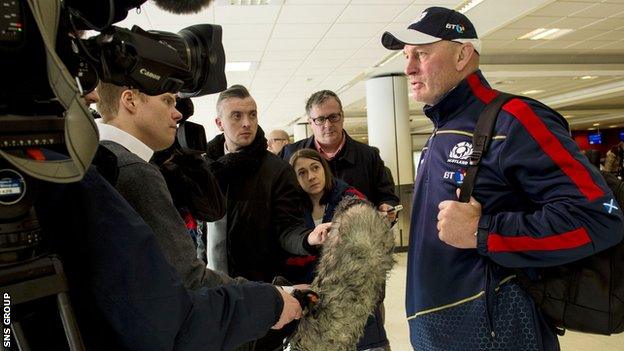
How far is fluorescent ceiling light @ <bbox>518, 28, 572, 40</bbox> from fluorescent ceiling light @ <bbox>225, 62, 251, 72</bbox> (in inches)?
150

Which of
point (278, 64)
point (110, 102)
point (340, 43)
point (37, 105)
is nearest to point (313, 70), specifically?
point (278, 64)

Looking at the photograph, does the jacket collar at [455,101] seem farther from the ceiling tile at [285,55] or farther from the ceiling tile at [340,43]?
the ceiling tile at [285,55]

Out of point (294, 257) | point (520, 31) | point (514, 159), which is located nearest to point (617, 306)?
point (514, 159)

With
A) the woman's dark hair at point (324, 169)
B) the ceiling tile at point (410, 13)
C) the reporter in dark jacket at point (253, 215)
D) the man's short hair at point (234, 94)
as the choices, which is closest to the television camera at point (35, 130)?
the reporter in dark jacket at point (253, 215)

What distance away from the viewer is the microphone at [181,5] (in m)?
0.82

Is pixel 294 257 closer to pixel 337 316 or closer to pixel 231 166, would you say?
pixel 231 166

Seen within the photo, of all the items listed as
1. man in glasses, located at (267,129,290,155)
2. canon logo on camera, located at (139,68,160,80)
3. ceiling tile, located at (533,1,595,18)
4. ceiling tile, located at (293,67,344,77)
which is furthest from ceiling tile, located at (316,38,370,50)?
canon logo on camera, located at (139,68,160,80)

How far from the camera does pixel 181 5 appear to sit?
0.83 meters

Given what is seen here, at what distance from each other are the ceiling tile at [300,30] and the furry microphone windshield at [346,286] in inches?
163

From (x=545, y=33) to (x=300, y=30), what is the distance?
3358mm

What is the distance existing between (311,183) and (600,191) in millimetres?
1187

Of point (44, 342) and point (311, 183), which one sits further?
point (311, 183)

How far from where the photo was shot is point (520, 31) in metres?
5.73

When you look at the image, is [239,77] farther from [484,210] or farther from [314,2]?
[484,210]
